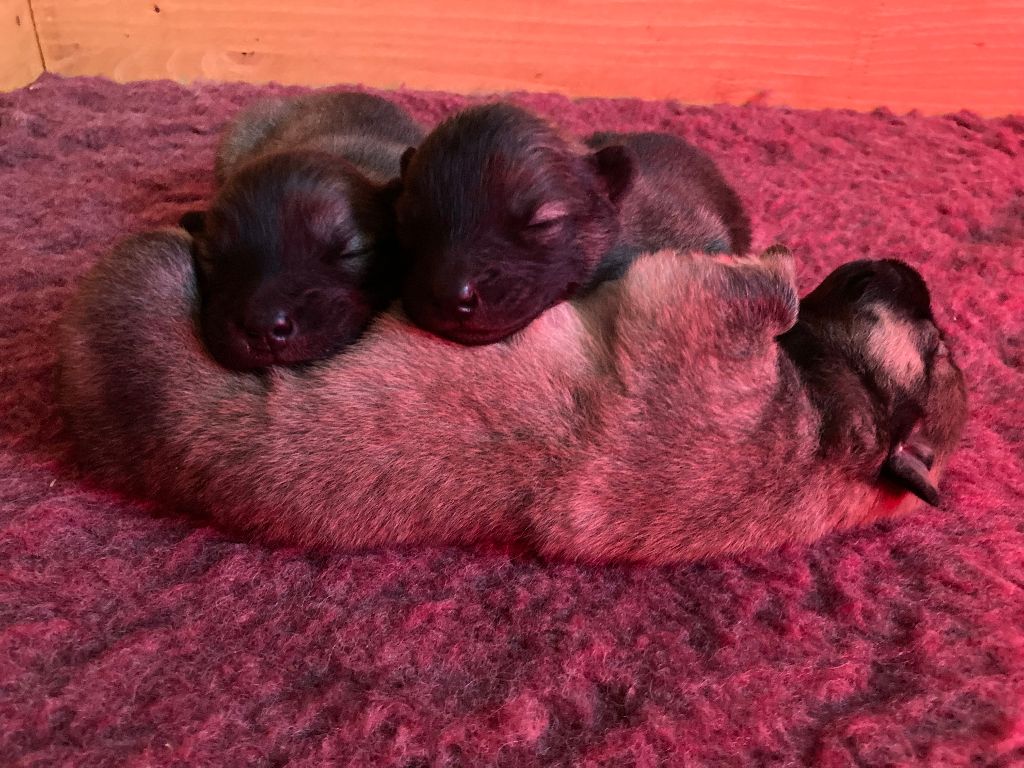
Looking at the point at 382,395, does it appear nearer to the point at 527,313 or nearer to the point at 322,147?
the point at 527,313

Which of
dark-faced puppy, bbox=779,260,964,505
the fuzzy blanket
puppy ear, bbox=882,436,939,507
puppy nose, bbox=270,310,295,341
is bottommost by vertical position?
the fuzzy blanket

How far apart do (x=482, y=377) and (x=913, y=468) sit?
104cm

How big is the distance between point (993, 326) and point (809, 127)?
1656 millimetres

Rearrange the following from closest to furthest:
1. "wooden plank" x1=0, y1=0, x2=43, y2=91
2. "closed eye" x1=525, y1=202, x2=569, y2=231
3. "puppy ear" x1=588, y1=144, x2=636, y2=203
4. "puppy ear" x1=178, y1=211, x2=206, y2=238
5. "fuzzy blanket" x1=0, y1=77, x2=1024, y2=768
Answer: "fuzzy blanket" x1=0, y1=77, x2=1024, y2=768 → "closed eye" x1=525, y1=202, x2=569, y2=231 → "puppy ear" x1=178, y1=211, x2=206, y2=238 → "puppy ear" x1=588, y1=144, x2=636, y2=203 → "wooden plank" x1=0, y1=0, x2=43, y2=91

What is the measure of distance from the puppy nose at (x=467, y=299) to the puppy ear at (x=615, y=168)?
687mm

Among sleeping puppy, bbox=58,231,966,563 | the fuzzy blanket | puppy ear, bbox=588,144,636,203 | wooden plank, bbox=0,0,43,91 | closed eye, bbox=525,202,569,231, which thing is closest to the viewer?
the fuzzy blanket

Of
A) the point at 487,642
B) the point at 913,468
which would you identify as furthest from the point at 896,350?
the point at 487,642

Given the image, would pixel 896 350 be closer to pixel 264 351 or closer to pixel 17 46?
pixel 264 351

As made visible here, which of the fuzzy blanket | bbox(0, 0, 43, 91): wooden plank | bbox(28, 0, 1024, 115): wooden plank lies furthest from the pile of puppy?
bbox(0, 0, 43, 91): wooden plank

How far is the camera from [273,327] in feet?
6.56

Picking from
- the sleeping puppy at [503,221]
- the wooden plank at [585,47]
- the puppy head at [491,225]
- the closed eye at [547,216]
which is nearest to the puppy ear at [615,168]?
the sleeping puppy at [503,221]

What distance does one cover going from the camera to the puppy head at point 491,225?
2.04 meters

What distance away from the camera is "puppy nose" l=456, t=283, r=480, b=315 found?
1999mm

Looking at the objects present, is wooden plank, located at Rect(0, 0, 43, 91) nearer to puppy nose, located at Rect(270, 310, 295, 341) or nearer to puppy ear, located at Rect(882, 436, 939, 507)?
puppy nose, located at Rect(270, 310, 295, 341)
